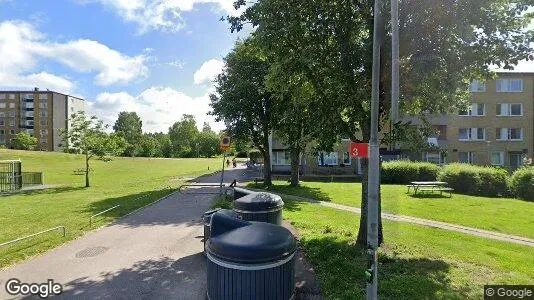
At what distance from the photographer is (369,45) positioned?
884 cm

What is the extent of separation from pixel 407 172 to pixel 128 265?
31042 mm

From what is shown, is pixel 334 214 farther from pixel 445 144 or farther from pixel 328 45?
pixel 445 144

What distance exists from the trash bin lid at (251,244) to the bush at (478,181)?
2691cm

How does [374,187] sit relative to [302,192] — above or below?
above

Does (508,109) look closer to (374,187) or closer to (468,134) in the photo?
(468,134)

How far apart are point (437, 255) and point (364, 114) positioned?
4.15m

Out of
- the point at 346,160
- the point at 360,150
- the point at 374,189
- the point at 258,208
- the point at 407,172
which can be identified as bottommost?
the point at 407,172

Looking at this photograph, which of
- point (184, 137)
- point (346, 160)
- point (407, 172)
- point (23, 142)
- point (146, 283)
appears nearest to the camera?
point (146, 283)

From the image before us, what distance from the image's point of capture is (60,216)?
52.5 ft

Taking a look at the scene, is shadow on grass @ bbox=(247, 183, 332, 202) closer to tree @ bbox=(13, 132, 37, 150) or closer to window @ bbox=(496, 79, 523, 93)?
window @ bbox=(496, 79, 523, 93)

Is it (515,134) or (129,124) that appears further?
(129,124)

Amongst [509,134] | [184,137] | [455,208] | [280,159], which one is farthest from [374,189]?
[184,137]

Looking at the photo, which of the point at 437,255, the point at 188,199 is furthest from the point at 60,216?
the point at 437,255

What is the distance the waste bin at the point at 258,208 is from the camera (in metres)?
9.41
